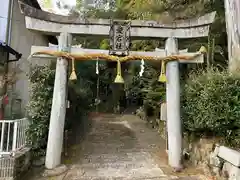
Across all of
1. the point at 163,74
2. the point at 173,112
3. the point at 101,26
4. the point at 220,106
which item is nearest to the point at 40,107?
the point at 101,26

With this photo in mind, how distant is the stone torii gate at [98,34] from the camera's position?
6.87m

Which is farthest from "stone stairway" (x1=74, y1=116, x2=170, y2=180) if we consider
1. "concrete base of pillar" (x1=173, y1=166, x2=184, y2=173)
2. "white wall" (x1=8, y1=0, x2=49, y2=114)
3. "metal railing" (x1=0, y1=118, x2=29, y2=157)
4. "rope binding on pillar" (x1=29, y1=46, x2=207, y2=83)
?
"white wall" (x1=8, y1=0, x2=49, y2=114)

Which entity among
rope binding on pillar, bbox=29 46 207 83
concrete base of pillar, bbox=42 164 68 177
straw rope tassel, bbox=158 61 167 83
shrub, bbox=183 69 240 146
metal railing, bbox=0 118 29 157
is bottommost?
concrete base of pillar, bbox=42 164 68 177

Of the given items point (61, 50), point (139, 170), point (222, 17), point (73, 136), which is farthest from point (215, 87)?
point (73, 136)

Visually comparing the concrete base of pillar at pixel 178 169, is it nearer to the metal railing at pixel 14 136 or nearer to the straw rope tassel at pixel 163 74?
the straw rope tassel at pixel 163 74

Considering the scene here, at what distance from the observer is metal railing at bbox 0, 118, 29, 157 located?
5.72 metres

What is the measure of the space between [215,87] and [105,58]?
3.18 metres

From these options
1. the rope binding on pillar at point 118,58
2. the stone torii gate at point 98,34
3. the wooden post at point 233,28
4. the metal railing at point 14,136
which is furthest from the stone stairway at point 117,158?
the wooden post at point 233,28

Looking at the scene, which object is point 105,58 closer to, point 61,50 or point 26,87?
point 61,50

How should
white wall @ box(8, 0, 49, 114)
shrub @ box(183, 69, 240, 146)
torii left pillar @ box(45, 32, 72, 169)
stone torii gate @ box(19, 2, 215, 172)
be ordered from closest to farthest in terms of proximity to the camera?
shrub @ box(183, 69, 240, 146)
torii left pillar @ box(45, 32, 72, 169)
stone torii gate @ box(19, 2, 215, 172)
white wall @ box(8, 0, 49, 114)

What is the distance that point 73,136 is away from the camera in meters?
9.95

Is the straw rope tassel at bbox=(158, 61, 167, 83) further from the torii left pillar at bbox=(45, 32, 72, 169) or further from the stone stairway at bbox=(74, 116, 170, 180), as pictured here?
the torii left pillar at bbox=(45, 32, 72, 169)

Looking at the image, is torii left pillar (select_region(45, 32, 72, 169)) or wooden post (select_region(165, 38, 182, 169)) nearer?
torii left pillar (select_region(45, 32, 72, 169))

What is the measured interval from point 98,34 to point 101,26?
0.84 ft
